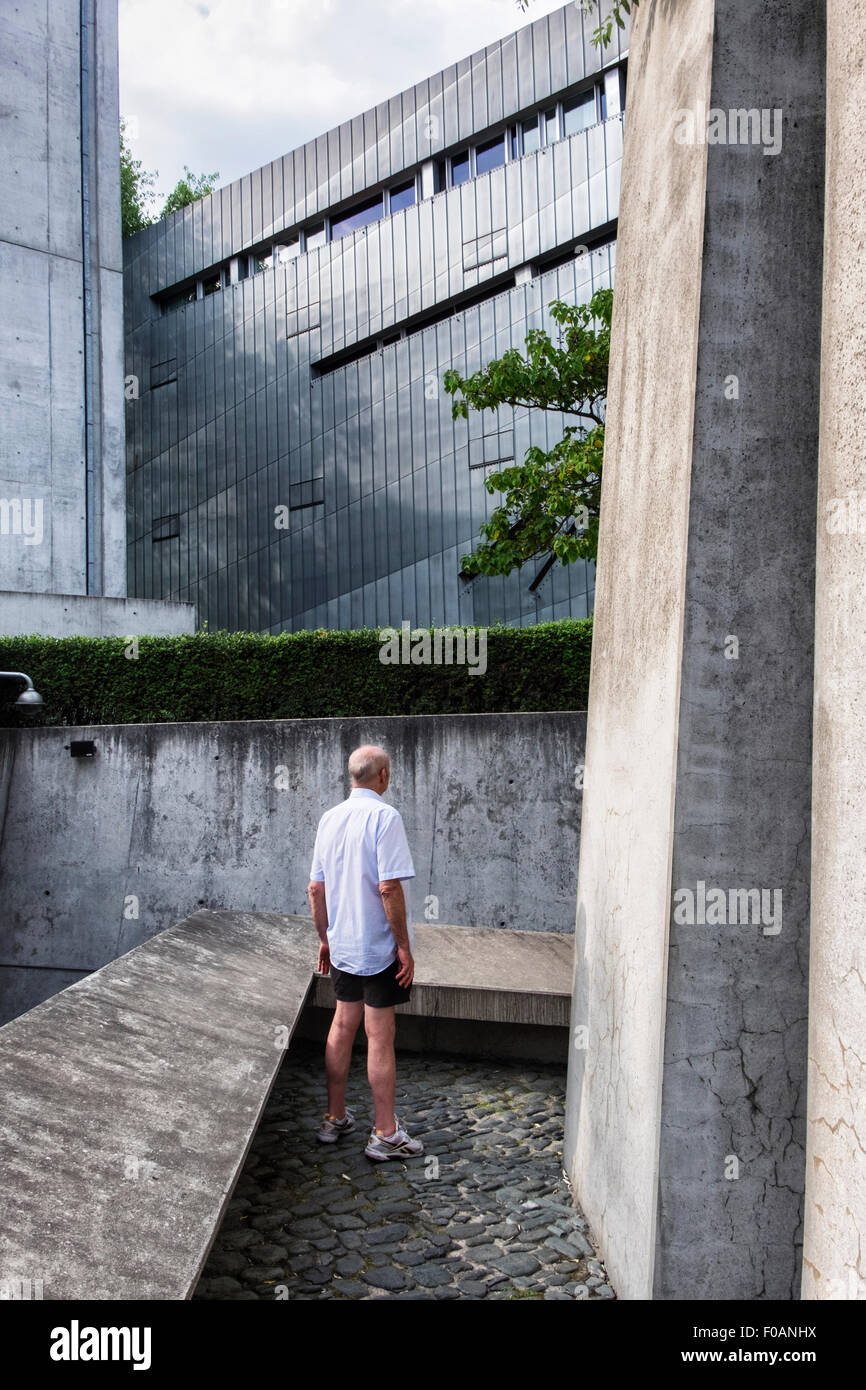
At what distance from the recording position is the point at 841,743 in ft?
8.12

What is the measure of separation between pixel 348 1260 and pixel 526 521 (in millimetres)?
8305

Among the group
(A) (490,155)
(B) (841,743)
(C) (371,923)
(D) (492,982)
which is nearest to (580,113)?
(A) (490,155)

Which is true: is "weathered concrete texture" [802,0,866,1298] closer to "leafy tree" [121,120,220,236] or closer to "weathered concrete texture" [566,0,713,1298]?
"weathered concrete texture" [566,0,713,1298]

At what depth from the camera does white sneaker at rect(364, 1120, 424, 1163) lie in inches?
199

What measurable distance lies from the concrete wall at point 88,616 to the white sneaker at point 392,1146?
366 inches

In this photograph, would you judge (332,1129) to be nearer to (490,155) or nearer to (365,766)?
(365,766)

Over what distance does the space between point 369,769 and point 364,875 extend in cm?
51

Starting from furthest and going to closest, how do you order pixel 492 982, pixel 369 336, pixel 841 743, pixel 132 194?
A: 1. pixel 132 194
2. pixel 369 336
3. pixel 492 982
4. pixel 841 743

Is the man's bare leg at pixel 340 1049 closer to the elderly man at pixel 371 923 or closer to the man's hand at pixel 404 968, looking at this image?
the elderly man at pixel 371 923

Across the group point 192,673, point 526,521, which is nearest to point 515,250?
point 526,521

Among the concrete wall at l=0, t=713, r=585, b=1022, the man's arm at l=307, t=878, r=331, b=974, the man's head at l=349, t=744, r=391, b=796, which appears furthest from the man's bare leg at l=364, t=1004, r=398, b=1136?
the concrete wall at l=0, t=713, r=585, b=1022

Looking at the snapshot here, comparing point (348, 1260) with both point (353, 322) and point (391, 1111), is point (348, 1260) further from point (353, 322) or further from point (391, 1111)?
point (353, 322)

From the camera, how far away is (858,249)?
2.45 metres

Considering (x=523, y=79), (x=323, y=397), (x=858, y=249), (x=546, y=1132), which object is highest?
(x=523, y=79)
